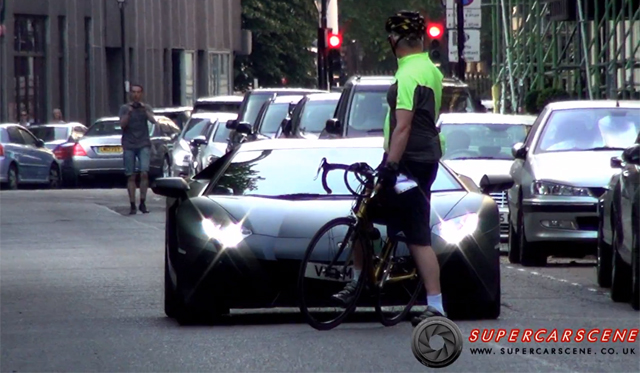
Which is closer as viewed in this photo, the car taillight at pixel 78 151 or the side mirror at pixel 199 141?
the side mirror at pixel 199 141

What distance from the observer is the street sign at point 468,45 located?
3503 cm

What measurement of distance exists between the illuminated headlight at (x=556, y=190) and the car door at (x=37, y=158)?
22039 mm

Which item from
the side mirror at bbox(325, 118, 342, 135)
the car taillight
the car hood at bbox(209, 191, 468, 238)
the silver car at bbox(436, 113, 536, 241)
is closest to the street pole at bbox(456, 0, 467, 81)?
the car taillight

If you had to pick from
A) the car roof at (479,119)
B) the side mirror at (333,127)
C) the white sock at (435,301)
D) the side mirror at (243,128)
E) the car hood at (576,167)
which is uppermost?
the car roof at (479,119)

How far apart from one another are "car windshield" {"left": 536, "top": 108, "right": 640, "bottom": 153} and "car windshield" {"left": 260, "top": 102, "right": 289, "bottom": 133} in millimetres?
11491

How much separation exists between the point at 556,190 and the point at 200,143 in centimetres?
1405

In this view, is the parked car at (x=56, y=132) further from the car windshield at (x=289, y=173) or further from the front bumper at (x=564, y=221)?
the car windshield at (x=289, y=173)

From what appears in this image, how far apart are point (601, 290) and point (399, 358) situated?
15.6ft

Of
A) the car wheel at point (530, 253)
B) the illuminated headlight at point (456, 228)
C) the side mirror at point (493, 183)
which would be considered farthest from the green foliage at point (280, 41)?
Result: the illuminated headlight at point (456, 228)

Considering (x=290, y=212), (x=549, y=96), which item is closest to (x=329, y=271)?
(x=290, y=212)

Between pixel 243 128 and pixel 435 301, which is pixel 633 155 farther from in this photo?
pixel 243 128

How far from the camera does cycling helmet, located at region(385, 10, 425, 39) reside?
400 inches

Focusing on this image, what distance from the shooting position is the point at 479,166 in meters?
→ 19.3

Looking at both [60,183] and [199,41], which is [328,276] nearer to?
[60,183]
